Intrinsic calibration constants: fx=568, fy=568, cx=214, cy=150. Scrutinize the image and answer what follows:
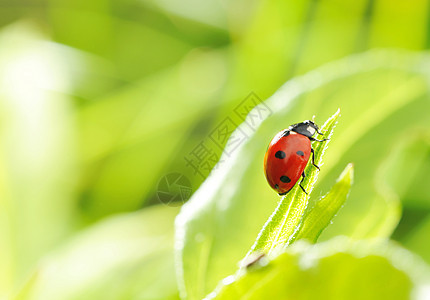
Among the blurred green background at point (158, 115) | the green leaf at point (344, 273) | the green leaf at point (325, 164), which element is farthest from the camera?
the blurred green background at point (158, 115)

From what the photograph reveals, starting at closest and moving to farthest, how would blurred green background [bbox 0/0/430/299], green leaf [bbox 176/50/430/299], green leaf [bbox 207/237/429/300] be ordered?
→ green leaf [bbox 207/237/429/300]
green leaf [bbox 176/50/430/299]
blurred green background [bbox 0/0/430/299]

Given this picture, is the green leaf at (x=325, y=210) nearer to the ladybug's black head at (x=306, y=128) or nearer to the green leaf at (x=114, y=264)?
the ladybug's black head at (x=306, y=128)

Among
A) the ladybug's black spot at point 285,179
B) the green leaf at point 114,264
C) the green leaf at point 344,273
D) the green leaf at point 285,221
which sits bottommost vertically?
the green leaf at point 344,273

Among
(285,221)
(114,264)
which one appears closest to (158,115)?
(114,264)

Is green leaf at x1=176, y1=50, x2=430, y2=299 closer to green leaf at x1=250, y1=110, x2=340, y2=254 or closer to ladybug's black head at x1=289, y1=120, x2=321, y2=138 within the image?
ladybug's black head at x1=289, y1=120, x2=321, y2=138

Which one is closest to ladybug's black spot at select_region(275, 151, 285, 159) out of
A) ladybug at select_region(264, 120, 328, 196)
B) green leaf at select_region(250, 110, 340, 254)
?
ladybug at select_region(264, 120, 328, 196)

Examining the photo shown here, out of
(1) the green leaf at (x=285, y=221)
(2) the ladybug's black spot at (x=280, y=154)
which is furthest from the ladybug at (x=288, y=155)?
(1) the green leaf at (x=285, y=221)


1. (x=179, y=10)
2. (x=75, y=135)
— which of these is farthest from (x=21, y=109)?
(x=179, y=10)
